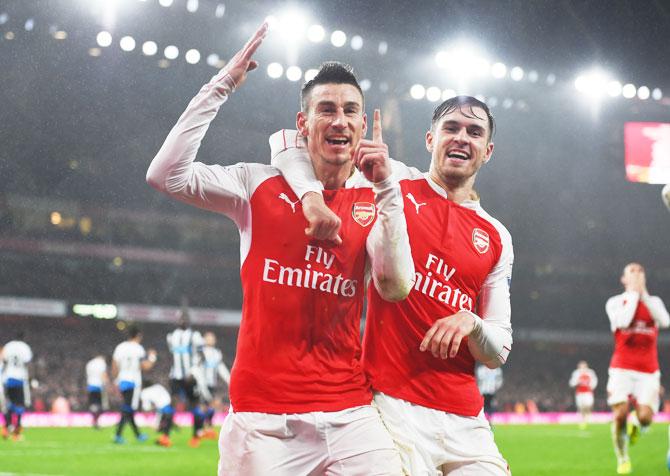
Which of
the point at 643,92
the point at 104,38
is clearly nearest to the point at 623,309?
the point at 104,38

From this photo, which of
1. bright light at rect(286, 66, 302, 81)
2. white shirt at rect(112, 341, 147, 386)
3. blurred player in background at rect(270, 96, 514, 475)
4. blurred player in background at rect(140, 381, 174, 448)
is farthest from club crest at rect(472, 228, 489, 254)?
bright light at rect(286, 66, 302, 81)

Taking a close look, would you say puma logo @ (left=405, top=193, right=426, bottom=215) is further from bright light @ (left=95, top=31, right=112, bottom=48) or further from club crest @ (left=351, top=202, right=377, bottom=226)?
bright light @ (left=95, top=31, right=112, bottom=48)

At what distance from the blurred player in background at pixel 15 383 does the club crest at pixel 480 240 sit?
526 inches

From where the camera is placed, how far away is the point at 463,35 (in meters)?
22.1

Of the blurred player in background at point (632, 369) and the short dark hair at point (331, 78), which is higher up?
the short dark hair at point (331, 78)

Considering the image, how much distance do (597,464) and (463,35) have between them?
42.8 ft

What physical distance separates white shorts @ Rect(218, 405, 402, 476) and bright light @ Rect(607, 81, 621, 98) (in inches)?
1001

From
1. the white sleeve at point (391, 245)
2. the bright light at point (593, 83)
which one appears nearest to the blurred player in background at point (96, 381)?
the bright light at point (593, 83)

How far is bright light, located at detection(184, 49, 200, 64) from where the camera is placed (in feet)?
73.3

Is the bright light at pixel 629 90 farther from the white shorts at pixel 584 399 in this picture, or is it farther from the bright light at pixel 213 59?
the bright light at pixel 213 59

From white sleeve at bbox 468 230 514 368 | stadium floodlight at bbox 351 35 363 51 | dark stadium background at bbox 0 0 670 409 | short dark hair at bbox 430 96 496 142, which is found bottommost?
white sleeve at bbox 468 230 514 368

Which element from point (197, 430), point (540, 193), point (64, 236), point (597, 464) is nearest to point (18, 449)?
point (197, 430)

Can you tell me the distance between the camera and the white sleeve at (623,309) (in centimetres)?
980

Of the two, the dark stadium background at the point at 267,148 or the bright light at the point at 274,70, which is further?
the bright light at the point at 274,70
